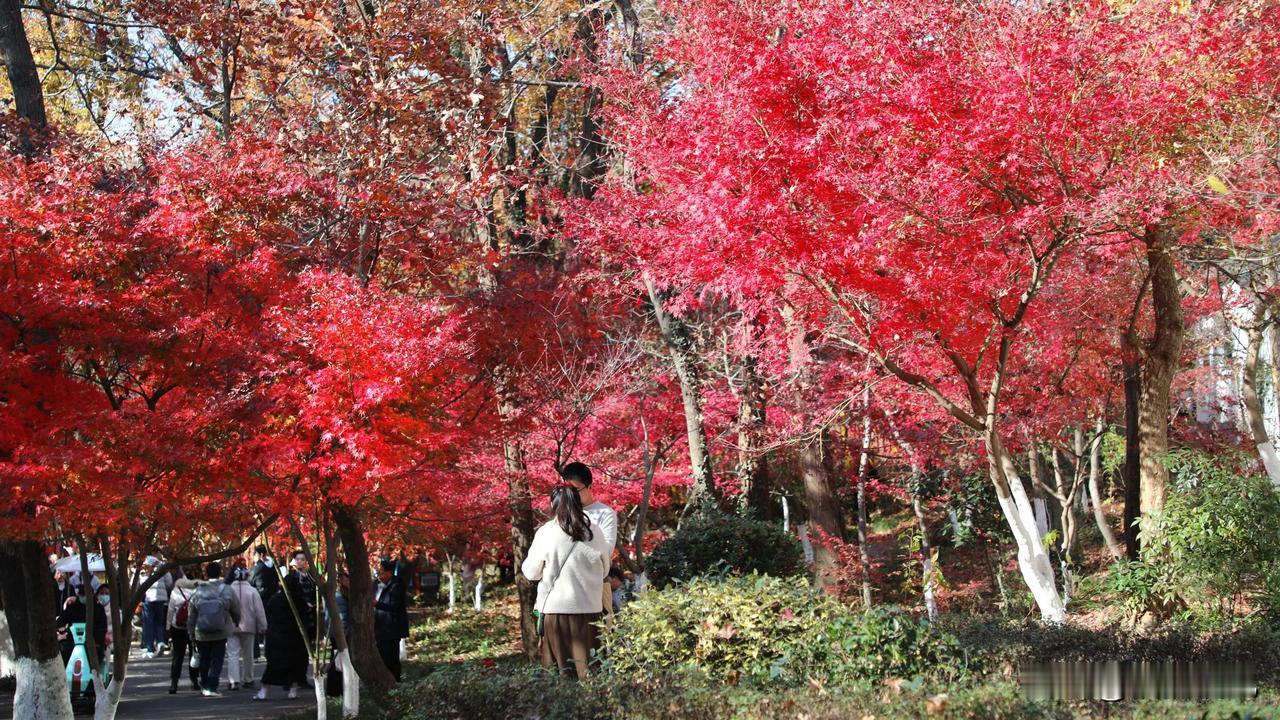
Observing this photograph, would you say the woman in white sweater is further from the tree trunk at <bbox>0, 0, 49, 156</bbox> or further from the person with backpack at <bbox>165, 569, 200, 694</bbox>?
the person with backpack at <bbox>165, 569, 200, 694</bbox>

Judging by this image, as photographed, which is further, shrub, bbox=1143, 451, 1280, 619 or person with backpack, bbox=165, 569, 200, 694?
person with backpack, bbox=165, 569, 200, 694

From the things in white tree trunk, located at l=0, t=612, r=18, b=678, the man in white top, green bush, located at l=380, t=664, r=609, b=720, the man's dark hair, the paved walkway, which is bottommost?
the paved walkway

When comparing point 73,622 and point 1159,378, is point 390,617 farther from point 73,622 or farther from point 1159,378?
point 1159,378

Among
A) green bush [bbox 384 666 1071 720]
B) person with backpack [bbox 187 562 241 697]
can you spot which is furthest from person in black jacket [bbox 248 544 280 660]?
green bush [bbox 384 666 1071 720]

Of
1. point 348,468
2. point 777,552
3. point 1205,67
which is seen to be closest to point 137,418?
point 348,468

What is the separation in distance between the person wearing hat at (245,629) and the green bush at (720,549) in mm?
5204

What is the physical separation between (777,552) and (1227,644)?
613 centimetres

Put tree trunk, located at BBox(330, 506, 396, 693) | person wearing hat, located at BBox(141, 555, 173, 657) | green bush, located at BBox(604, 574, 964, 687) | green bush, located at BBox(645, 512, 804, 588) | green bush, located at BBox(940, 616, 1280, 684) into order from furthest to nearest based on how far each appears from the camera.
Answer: person wearing hat, located at BBox(141, 555, 173, 657) < tree trunk, located at BBox(330, 506, 396, 693) < green bush, located at BBox(645, 512, 804, 588) < green bush, located at BBox(940, 616, 1280, 684) < green bush, located at BBox(604, 574, 964, 687)

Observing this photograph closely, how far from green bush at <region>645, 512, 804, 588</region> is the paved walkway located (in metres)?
4.21

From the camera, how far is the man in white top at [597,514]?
714 centimetres

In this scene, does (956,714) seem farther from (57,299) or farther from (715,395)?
(715,395)

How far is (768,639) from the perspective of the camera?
257 inches

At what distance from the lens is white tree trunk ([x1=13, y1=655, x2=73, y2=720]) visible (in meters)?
9.37

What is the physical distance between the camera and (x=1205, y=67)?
9.04 metres
